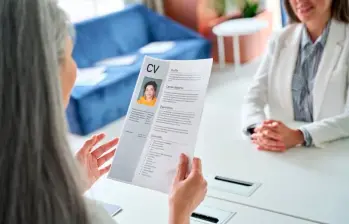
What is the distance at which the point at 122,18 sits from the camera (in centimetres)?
450

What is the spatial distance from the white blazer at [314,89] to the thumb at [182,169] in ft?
1.87

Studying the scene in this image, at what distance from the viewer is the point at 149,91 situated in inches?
47.3

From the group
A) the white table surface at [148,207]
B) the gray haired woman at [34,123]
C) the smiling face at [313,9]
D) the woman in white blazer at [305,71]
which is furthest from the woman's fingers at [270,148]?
the gray haired woman at [34,123]

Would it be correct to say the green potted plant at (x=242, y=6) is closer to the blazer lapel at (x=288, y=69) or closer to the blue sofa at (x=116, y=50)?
the blue sofa at (x=116, y=50)

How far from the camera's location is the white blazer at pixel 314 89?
1.59 meters

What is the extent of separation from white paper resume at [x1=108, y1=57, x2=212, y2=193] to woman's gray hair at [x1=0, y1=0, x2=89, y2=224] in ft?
1.43

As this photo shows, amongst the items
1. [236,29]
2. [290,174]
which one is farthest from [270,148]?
[236,29]

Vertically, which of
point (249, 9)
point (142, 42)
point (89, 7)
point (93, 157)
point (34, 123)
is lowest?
point (142, 42)

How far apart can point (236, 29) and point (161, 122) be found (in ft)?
11.2

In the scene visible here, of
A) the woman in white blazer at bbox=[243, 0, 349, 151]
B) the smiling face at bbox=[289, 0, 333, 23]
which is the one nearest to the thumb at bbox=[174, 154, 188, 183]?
the woman in white blazer at bbox=[243, 0, 349, 151]

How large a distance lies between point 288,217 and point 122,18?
364 cm

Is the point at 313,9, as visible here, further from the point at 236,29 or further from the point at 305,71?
the point at 236,29

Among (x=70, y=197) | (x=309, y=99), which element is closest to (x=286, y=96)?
(x=309, y=99)

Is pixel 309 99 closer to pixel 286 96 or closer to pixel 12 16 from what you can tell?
pixel 286 96
